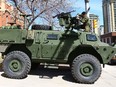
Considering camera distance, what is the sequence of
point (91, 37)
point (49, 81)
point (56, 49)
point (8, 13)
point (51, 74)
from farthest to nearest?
1. point (8, 13)
2. point (51, 74)
3. point (91, 37)
4. point (56, 49)
5. point (49, 81)

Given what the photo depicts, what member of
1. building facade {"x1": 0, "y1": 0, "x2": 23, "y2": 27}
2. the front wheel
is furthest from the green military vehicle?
building facade {"x1": 0, "y1": 0, "x2": 23, "y2": 27}

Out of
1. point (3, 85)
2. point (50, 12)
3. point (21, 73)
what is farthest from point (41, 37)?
point (50, 12)

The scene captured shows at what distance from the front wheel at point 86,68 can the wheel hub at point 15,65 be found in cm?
213

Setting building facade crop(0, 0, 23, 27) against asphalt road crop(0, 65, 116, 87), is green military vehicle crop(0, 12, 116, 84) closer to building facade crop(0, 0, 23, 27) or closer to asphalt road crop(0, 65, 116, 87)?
asphalt road crop(0, 65, 116, 87)

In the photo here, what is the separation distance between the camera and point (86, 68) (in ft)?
37.3

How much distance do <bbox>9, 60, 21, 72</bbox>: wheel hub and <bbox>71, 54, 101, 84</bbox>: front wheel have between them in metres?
2.13

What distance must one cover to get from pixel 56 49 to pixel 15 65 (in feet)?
5.69

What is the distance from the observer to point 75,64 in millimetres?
11281

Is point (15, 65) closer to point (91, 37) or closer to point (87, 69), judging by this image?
point (87, 69)

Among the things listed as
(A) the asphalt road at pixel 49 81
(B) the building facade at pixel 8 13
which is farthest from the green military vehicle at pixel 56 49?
(B) the building facade at pixel 8 13

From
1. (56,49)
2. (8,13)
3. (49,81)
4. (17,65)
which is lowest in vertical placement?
(49,81)

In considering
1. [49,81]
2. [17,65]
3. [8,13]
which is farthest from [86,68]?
[8,13]

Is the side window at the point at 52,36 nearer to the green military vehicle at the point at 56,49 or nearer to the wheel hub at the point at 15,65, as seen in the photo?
the green military vehicle at the point at 56,49

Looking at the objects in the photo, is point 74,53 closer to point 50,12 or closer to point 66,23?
point 66,23
